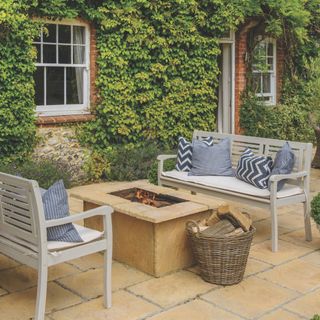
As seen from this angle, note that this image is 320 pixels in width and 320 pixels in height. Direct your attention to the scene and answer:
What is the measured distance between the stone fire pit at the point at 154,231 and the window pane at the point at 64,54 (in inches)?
162

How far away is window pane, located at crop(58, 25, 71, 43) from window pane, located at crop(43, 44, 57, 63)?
0.56ft

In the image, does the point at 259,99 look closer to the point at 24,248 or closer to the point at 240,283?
the point at 240,283

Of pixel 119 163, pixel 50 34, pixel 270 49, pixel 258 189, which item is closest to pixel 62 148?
pixel 119 163

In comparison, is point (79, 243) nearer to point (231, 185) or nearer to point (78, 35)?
point (231, 185)

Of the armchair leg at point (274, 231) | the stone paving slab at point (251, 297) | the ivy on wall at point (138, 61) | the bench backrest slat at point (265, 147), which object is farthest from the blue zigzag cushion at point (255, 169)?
the ivy on wall at point (138, 61)

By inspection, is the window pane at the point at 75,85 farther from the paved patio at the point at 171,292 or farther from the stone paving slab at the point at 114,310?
the stone paving slab at the point at 114,310

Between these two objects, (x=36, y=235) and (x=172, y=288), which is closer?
(x=36, y=235)

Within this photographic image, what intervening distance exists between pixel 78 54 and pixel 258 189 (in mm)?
4412

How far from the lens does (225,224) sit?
420cm

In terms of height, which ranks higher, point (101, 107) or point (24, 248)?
point (101, 107)

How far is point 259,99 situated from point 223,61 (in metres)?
1.12

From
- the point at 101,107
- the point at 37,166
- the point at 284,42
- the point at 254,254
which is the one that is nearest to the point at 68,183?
the point at 37,166

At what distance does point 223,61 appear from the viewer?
36.1 feet

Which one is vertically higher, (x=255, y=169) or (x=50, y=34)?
(x=50, y=34)
